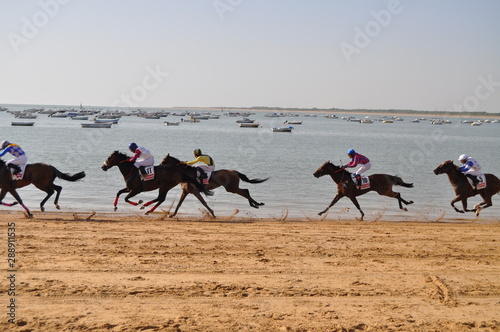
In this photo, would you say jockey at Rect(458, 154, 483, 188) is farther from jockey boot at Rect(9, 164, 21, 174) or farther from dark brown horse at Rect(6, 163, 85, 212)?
jockey boot at Rect(9, 164, 21, 174)

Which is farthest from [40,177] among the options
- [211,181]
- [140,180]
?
[211,181]

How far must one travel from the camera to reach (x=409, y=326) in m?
7.05

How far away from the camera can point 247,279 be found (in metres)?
8.80

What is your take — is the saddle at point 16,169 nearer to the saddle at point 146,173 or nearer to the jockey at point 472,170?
the saddle at point 146,173

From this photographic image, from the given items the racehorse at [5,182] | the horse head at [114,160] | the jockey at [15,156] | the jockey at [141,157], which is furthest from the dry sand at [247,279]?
the jockey at [141,157]

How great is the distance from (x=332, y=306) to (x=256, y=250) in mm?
3447

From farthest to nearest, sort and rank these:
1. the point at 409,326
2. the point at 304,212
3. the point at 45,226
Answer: the point at 304,212 → the point at 45,226 → the point at 409,326

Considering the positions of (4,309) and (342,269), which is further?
(342,269)

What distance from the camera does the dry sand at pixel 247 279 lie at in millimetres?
7070

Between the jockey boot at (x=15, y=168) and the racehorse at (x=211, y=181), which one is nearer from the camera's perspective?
the jockey boot at (x=15, y=168)

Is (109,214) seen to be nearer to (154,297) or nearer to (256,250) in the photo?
(256,250)

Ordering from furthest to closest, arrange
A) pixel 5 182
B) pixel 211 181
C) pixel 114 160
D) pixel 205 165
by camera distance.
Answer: pixel 211 181, pixel 205 165, pixel 114 160, pixel 5 182

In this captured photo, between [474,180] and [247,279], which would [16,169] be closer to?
[247,279]

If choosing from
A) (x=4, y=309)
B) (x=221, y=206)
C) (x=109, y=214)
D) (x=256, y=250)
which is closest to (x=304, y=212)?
(x=221, y=206)
